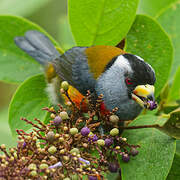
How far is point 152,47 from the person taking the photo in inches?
84.2

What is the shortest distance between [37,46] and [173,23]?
1.24m

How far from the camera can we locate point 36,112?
88.4 inches

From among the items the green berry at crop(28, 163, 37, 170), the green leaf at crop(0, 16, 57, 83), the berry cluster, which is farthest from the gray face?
the green berry at crop(28, 163, 37, 170)

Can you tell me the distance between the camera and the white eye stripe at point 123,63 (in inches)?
82.7

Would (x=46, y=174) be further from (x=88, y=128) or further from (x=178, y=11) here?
(x=178, y=11)

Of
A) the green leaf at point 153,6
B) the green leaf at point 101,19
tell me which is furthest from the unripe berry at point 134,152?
the green leaf at point 153,6

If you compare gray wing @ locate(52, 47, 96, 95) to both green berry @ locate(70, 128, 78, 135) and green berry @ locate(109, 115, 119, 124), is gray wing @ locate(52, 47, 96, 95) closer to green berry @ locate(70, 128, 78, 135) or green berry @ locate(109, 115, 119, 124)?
green berry @ locate(109, 115, 119, 124)

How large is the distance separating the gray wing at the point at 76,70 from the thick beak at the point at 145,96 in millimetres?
393

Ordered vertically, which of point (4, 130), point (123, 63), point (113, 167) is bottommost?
point (4, 130)

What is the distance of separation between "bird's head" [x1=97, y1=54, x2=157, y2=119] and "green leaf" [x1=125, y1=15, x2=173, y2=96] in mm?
102

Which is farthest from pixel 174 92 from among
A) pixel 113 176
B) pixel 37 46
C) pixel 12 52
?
pixel 37 46

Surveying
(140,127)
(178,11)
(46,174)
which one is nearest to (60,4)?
(178,11)

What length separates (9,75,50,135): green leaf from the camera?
7.09 feet

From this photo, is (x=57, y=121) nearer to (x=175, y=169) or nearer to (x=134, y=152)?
(x=134, y=152)
